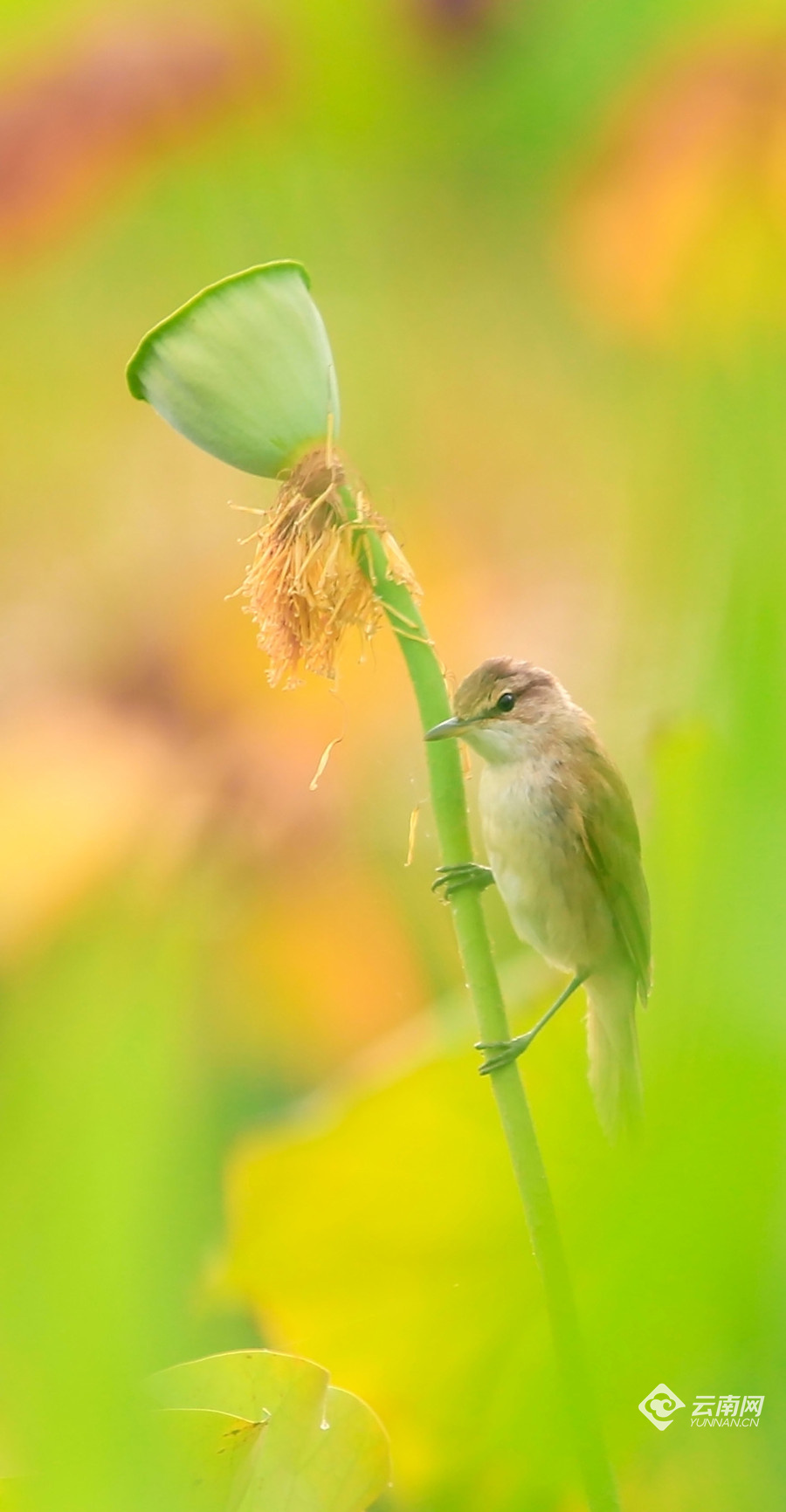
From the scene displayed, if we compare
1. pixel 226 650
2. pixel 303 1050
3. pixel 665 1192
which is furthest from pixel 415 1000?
pixel 665 1192

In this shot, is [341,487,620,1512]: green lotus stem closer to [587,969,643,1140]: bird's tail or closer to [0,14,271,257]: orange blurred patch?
[587,969,643,1140]: bird's tail

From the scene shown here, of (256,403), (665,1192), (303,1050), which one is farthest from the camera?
(303,1050)

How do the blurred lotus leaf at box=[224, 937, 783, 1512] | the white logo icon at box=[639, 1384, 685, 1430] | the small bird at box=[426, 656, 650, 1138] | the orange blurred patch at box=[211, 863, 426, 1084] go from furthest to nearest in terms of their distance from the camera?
1. the orange blurred patch at box=[211, 863, 426, 1084]
2. the small bird at box=[426, 656, 650, 1138]
3. the white logo icon at box=[639, 1384, 685, 1430]
4. the blurred lotus leaf at box=[224, 937, 783, 1512]

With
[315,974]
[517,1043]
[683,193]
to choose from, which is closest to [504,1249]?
[517,1043]

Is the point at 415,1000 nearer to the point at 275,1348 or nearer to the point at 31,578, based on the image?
the point at 275,1348

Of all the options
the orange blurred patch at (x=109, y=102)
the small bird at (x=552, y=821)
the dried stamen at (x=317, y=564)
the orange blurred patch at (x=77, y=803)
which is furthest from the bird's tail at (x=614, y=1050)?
the orange blurred patch at (x=109, y=102)

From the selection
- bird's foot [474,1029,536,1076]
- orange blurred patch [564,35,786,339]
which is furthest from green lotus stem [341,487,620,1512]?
orange blurred patch [564,35,786,339]

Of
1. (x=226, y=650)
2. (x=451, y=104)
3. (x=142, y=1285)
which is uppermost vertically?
(x=451, y=104)
